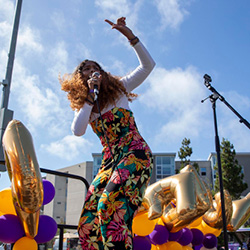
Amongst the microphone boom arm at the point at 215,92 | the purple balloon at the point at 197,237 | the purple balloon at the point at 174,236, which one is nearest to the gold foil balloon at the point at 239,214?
the purple balloon at the point at 197,237

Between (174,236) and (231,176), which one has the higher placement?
(231,176)

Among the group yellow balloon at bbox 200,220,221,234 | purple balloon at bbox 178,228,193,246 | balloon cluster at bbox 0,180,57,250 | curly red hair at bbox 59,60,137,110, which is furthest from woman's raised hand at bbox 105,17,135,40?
yellow balloon at bbox 200,220,221,234

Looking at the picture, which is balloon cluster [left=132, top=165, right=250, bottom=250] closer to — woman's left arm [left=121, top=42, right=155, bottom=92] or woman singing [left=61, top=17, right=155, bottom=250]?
woman singing [left=61, top=17, right=155, bottom=250]

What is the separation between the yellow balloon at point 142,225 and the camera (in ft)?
8.59

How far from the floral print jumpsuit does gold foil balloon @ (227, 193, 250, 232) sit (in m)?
2.23

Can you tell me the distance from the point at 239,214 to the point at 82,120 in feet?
8.67

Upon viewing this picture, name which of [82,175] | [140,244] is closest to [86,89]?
[140,244]

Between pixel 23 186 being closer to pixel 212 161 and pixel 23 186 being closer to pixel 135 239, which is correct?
pixel 135 239

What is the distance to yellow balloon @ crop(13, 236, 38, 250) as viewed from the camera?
1782mm

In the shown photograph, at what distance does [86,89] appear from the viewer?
231cm

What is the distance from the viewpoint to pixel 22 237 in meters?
1.83

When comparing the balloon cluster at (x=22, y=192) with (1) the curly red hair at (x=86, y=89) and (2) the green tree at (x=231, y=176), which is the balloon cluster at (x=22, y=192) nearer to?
(1) the curly red hair at (x=86, y=89)

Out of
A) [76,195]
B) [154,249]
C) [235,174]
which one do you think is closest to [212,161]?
[235,174]

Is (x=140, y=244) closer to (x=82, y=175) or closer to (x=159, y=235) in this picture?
(x=159, y=235)
